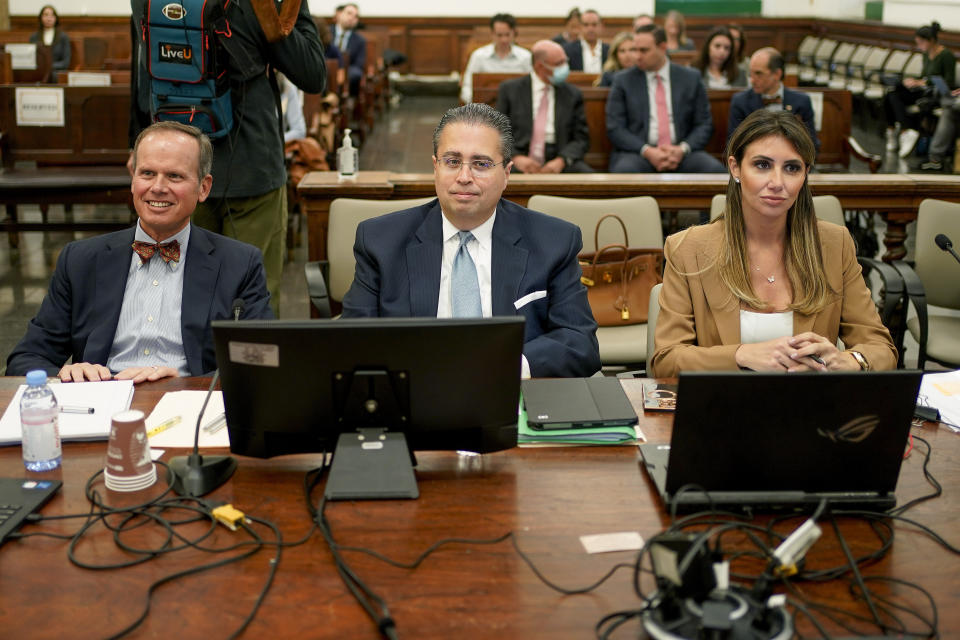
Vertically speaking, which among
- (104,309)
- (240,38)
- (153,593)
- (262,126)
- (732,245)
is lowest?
(153,593)

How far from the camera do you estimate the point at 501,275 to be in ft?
8.32

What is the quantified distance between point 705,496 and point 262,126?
2423 millimetres

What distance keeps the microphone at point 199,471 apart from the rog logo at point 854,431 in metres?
1.04

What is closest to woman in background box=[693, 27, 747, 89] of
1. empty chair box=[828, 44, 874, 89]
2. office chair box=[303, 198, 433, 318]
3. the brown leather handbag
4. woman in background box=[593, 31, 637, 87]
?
woman in background box=[593, 31, 637, 87]

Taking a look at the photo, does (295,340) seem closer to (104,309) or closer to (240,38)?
(104,309)

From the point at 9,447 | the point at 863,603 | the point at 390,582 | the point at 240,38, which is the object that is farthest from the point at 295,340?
the point at 240,38

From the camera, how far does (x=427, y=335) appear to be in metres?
1.66

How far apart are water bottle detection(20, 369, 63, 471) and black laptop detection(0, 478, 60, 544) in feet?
0.15

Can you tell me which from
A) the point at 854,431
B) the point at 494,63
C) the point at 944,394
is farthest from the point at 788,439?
the point at 494,63

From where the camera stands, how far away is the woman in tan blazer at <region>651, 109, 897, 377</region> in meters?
2.52

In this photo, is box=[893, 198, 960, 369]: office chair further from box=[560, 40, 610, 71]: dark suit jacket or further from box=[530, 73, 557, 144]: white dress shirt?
box=[560, 40, 610, 71]: dark suit jacket

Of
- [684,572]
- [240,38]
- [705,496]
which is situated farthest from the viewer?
[240,38]

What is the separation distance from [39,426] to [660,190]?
2.99 m

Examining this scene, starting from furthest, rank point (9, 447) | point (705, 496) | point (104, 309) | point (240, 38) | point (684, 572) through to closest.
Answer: point (240, 38) → point (104, 309) → point (9, 447) → point (705, 496) → point (684, 572)
